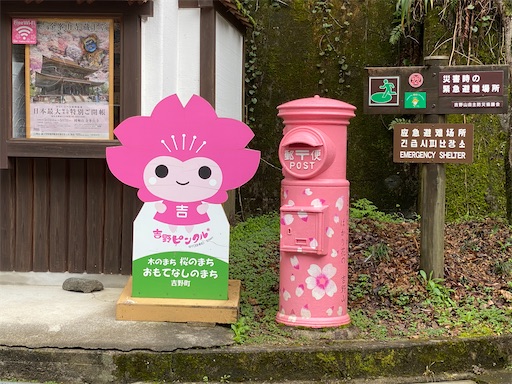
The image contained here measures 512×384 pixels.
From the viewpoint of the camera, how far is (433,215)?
591 centimetres

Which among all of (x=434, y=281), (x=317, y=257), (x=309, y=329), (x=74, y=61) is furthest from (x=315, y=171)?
(x=74, y=61)

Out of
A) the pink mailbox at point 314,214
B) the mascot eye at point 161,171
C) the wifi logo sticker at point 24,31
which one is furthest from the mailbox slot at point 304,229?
the wifi logo sticker at point 24,31

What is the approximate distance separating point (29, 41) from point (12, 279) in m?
2.29

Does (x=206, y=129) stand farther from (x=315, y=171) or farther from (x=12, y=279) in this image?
(x=12, y=279)

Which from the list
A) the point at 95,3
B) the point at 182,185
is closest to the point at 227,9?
the point at 95,3

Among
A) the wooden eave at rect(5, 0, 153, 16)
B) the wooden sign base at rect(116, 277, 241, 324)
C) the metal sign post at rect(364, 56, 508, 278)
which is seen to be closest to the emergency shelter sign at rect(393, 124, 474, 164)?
the metal sign post at rect(364, 56, 508, 278)

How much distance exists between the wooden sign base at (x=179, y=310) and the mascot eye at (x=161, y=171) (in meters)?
0.98

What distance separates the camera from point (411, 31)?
8.47 meters

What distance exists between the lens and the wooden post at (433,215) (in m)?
5.88

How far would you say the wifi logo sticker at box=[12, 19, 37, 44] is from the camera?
20.7 ft

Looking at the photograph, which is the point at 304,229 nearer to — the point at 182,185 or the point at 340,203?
the point at 340,203

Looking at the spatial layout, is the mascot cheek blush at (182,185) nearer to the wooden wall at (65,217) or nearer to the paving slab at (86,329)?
the paving slab at (86,329)

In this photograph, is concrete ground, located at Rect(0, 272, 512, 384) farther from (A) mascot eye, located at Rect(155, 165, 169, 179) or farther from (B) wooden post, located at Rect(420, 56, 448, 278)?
(A) mascot eye, located at Rect(155, 165, 169, 179)

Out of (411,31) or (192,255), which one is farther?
(411,31)
